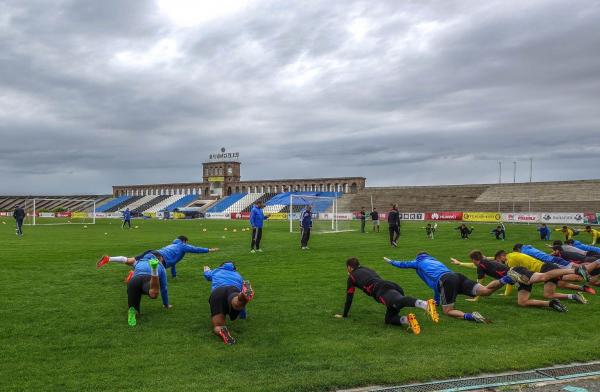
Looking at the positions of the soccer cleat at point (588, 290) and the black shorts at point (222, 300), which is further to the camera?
the soccer cleat at point (588, 290)

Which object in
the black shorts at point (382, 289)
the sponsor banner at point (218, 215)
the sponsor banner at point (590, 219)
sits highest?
the black shorts at point (382, 289)

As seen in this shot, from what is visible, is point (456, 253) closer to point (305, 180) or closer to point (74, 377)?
point (74, 377)

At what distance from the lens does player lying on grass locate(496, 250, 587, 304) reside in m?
10.0

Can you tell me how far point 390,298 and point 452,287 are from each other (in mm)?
1553

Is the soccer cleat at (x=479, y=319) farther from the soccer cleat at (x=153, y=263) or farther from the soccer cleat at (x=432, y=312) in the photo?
the soccer cleat at (x=153, y=263)

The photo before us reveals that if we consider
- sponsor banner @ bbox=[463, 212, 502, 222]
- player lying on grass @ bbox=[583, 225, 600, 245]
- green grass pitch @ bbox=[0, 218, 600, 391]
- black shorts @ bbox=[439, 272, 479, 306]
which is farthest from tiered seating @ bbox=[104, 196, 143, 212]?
black shorts @ bbox=[439, 272, 479, 306]

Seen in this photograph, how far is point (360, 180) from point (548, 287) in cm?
7810

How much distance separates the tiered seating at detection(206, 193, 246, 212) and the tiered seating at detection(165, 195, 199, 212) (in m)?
8.35

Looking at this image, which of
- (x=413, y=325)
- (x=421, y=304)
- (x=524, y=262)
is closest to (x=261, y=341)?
(x=413, y=325)

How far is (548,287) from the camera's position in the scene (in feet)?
33.9

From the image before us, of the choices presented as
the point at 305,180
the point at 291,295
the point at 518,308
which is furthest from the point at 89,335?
the point at 305,180

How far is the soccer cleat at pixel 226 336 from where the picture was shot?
7.04 m

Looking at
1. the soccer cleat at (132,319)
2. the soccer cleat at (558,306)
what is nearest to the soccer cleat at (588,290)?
the soccer cleat at (558,306)

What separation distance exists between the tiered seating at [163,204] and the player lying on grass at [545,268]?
8904 cm
